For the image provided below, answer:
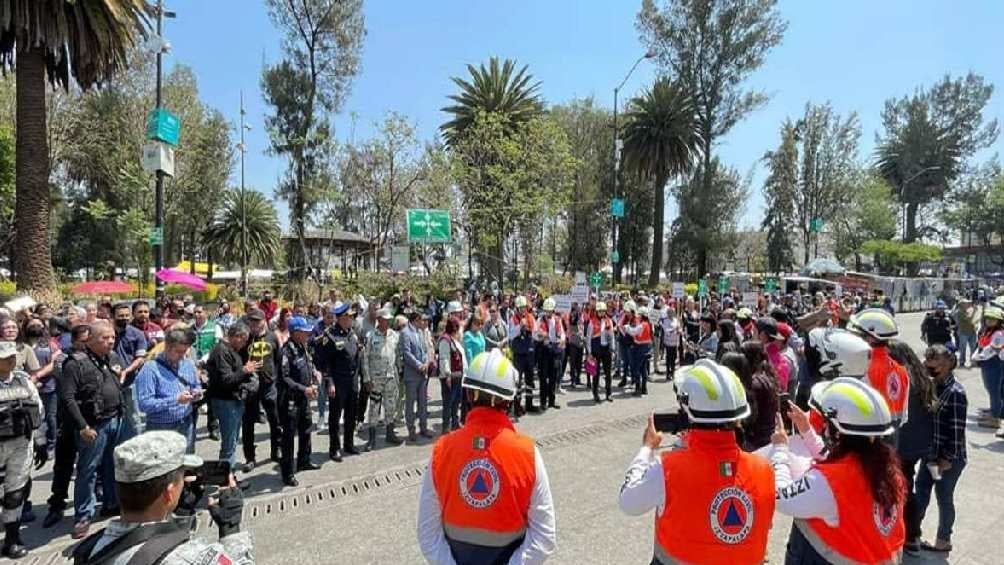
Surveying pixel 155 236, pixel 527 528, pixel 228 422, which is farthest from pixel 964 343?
pixel 155 236

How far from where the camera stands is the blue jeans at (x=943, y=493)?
4.55 meters

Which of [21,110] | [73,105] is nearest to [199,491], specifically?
[21,110]

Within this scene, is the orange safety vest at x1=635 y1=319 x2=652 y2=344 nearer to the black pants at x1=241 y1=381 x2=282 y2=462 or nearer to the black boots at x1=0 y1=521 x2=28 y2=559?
the black pants at x1=241 y1=381 x2=282 y2=462

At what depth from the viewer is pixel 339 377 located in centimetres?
731

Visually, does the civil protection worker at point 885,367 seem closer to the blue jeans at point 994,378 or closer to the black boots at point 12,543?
the blue jeans at point 994,378

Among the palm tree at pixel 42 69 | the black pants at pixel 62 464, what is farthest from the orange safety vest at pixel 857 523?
the palm tree at pixel 42 69

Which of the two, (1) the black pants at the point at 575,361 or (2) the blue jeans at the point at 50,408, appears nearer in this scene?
(2) the blue jeans at the point at 50,408

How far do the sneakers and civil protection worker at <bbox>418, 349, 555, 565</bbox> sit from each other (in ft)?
14.7

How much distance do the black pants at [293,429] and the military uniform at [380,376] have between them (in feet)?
3.70

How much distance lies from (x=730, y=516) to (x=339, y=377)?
5.99 m

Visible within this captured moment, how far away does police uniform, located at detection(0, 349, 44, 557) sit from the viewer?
4578 mm

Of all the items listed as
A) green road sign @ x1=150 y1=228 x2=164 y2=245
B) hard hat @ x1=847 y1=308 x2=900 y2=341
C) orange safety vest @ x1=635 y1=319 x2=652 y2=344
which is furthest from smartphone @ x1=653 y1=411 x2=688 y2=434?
green road sign @ x1=150 y1=228 x2=164 y2=245

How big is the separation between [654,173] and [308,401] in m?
33.4

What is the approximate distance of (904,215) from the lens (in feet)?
186
